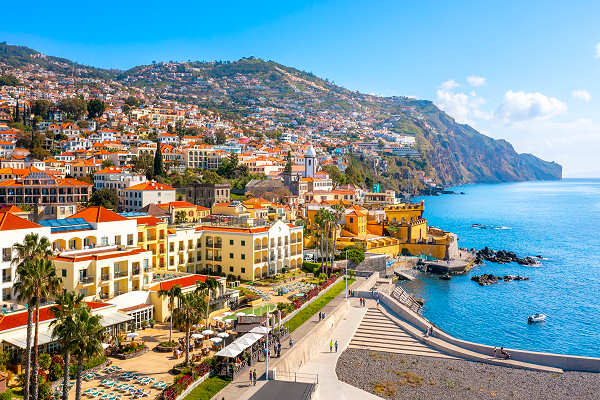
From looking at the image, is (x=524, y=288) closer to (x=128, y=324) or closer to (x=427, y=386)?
(x=427, y=386)

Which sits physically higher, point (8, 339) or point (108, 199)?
point (108, 199)

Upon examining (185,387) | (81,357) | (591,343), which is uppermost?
(81,357)

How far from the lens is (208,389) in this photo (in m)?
21.7

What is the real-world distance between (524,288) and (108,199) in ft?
190

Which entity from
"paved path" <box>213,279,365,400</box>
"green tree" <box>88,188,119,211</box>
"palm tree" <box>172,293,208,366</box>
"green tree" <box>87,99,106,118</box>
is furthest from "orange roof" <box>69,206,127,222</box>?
"green tree" <box>87,99,106,118</box>

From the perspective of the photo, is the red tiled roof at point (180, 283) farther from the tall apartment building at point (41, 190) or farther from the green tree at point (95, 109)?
the green tree at point (95, 109)

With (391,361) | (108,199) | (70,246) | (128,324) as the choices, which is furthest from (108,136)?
(391,361)

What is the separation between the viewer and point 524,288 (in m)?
56.5

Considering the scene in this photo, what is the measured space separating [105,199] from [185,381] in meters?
55.4

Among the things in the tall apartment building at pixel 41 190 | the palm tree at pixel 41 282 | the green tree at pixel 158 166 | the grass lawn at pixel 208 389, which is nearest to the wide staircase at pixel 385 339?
the grass lawn at pixel 208 389

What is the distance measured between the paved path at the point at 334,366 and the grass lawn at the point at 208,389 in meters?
4.89

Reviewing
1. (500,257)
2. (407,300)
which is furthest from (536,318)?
(500,257)

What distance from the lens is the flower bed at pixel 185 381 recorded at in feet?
66.3

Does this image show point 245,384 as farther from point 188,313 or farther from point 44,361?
point 44,361
